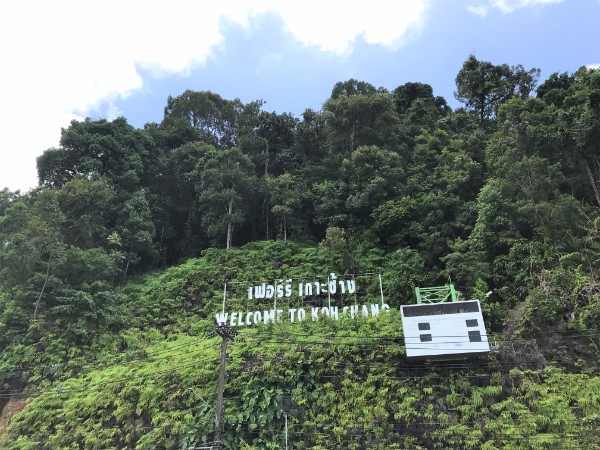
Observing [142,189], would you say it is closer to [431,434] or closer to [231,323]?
[231,323]

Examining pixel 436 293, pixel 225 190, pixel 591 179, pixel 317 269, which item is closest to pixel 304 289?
pixel 317 269

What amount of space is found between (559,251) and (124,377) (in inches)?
725

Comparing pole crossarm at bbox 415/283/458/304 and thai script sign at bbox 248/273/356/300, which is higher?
thai script sign at bbox 248/273/356/300

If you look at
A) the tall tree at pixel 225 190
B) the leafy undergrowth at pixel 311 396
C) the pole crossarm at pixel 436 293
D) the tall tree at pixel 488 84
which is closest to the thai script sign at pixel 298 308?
the leafy undergrowth at pixel 311 396

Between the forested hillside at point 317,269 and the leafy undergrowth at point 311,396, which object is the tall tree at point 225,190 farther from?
the leafy undergrowth at point 311,396

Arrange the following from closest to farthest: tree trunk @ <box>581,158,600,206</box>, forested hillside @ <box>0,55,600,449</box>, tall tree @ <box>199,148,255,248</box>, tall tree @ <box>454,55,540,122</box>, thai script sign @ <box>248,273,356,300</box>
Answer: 1. forested hillside @ <box>0,55,600,449</box>
2. thai script sign @ <box>248,273,356,300</box>
3. tree trunk @ <box>581,158,600,206</box>
4. tall tree @ <box>199,148,255,248</box>
5. tall tree @ <box>454,55,540,122</box>

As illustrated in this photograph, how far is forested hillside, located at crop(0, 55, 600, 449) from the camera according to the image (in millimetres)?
16406

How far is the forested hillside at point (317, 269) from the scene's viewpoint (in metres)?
16.4

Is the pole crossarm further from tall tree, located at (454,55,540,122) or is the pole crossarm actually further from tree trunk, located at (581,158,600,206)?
tall tree, located at (454,55,540,122)

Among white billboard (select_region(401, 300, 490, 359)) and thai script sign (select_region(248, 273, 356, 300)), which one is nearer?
white billboard (select_region(401, 300, 490, 359))

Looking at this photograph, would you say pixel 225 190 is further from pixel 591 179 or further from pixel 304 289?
pixel 591 179

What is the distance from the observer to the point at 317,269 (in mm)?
25484

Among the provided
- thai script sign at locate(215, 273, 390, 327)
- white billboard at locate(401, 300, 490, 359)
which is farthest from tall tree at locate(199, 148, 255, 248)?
white billboard at locate(401, 300, 490, 359)

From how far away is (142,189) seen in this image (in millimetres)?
33375
